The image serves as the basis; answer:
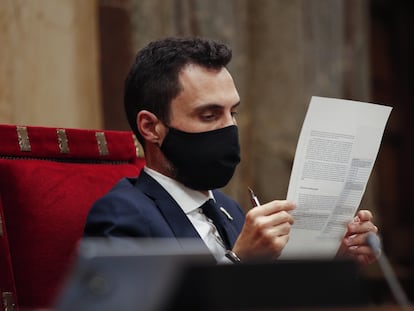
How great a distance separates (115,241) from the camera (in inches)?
81.4

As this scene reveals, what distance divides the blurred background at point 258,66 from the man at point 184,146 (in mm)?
1075

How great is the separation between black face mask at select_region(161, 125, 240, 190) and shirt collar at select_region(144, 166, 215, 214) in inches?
0.8

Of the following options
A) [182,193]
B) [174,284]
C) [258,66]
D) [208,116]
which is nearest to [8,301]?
[182,193]

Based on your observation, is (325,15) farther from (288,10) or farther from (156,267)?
(156,267)

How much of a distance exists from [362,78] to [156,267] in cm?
394

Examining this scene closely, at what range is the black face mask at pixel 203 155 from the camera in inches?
91.0

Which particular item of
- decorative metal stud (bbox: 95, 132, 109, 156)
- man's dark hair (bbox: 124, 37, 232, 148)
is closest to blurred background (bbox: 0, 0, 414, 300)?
decorative metal stud (bbox: 95, 132, 109, 156)

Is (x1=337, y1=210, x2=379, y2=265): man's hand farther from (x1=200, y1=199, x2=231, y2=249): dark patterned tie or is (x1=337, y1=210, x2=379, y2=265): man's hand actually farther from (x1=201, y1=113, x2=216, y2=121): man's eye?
(x1=201, y1=113, x2=216, y2=121): man's eye

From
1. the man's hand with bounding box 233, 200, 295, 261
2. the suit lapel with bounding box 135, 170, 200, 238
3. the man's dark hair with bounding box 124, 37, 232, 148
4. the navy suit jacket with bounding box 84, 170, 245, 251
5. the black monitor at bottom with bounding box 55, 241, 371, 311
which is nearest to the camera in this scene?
the black monitor at bottom with bounding box 55, 241, 371, 311

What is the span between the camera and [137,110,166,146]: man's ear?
2.39 meters

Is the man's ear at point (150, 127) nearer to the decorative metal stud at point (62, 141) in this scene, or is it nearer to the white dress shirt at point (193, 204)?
the white dress shirt at point (193, 204)

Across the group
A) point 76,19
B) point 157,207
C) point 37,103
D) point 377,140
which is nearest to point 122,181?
point 157,207

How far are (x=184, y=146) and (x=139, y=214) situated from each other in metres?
0.24

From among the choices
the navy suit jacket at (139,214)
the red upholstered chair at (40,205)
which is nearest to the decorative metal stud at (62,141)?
the red upholstered chair at (40,205)
